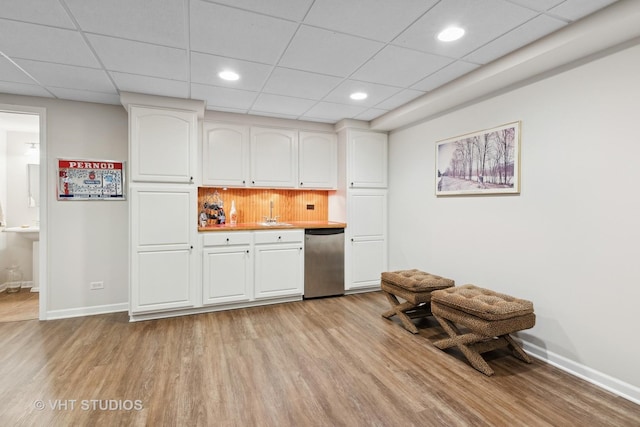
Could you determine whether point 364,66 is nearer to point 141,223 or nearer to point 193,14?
point 193,14

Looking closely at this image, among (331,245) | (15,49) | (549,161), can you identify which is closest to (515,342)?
(549,161)

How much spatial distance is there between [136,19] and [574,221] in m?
3.30

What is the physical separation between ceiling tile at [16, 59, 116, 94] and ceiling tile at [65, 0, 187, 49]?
813 millimetres

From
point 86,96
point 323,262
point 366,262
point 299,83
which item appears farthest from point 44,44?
point 366,262

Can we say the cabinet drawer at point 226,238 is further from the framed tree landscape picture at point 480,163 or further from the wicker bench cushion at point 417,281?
the framed tree landscape picture at point 480,163

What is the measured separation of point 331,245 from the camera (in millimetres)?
4312

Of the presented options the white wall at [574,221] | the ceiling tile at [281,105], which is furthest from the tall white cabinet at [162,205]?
the white wall at [574,221]

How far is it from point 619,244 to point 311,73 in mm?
2621

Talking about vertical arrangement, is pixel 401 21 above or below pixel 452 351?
above

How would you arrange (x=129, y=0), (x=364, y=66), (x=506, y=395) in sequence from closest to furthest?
(x=129, y=0) → (x=506, y=395) → (x=364, y=66)

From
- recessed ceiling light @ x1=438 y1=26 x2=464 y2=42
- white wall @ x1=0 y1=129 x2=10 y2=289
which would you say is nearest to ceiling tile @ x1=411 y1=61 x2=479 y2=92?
recessed ceiling light @ x1=438 y1=26 x2=464 y2=42

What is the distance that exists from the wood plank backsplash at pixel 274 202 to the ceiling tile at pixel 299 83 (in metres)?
1.63

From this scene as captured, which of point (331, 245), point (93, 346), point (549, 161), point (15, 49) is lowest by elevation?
point (93, 346)

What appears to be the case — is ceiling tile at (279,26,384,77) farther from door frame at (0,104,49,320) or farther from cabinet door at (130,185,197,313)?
door frame at (0,104,49,320)
